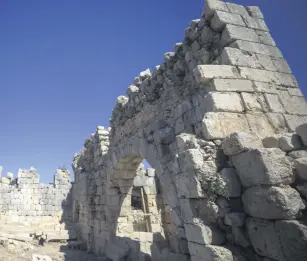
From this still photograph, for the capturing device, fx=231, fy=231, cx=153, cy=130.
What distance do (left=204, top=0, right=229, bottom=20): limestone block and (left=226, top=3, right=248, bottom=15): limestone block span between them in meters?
0.14

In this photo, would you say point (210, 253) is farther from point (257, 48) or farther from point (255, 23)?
point (255, 23)

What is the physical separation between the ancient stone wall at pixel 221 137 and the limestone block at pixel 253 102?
2cm

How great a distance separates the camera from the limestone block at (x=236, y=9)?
14.6 ft

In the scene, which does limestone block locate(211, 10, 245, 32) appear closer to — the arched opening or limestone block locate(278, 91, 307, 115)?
limestone block locate(278, 91, 307, 115)

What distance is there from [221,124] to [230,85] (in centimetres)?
78

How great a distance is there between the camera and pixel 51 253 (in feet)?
28.3

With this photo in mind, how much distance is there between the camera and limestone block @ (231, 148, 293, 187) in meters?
2.41

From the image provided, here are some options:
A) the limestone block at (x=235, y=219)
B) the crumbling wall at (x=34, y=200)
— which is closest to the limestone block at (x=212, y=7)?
the limestone block at (x=235, y=219)

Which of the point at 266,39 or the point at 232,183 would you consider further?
the point at 266,39

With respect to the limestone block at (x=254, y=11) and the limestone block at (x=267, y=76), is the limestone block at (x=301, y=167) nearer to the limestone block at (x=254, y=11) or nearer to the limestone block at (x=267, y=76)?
the limestone block at (x=267, y=76)

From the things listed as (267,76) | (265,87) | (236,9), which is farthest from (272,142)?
(236,9)

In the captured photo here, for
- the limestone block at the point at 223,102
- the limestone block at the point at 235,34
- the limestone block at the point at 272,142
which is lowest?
the limestone block at the point at 272,142

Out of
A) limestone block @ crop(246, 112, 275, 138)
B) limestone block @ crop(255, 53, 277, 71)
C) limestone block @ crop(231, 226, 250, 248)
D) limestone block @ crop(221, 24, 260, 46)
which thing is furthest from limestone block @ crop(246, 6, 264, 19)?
limestone block @ crop(231, 226, 250, 248)

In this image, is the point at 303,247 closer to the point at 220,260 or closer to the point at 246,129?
the point at 220,260
